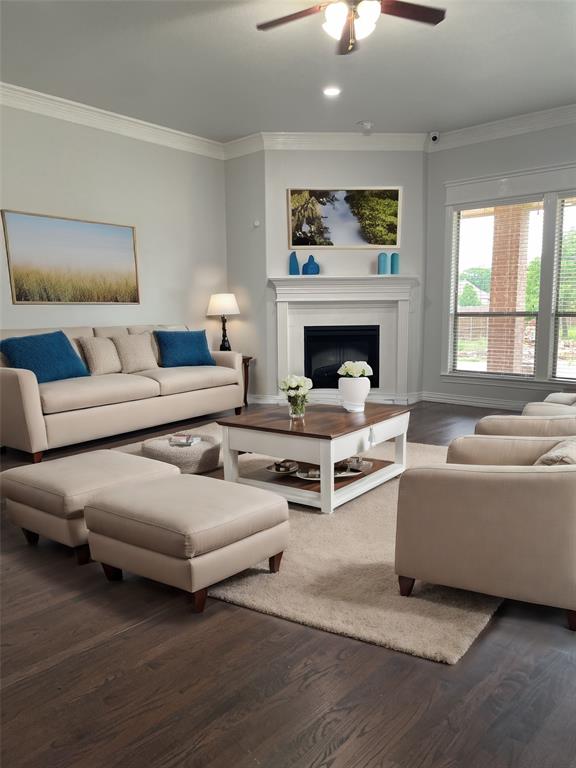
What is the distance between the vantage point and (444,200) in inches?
254

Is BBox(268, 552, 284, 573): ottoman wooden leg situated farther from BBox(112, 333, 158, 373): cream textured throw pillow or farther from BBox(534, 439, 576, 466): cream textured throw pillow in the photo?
BBox(112, 333, 158, 373): cream textured throw pillow

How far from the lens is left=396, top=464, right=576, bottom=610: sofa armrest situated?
1.94m

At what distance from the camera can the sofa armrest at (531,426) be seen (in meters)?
2.82

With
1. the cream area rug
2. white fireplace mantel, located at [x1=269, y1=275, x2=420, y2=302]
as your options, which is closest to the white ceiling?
white fireplace mantel, located at [x1=269, y1=275, x2=420, y2=302]

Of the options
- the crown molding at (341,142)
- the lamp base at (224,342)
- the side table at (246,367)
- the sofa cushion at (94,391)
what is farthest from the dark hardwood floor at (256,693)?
the crown molding at (341,142)

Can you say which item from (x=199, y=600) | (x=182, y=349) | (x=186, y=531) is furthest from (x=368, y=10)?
(x=182, y=349)

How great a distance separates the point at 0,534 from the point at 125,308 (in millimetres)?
3421

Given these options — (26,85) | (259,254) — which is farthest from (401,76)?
(26,85)

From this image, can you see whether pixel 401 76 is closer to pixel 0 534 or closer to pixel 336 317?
pixel 336 317

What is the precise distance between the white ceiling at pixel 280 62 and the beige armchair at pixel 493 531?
3138 mm

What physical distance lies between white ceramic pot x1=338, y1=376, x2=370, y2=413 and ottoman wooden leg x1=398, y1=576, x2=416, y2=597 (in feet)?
5.39

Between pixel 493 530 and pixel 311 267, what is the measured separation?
15.8ft

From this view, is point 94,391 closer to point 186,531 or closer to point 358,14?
point 186,531

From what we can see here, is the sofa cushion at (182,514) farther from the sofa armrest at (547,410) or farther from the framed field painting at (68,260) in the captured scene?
the framed field painting at (68,260)
